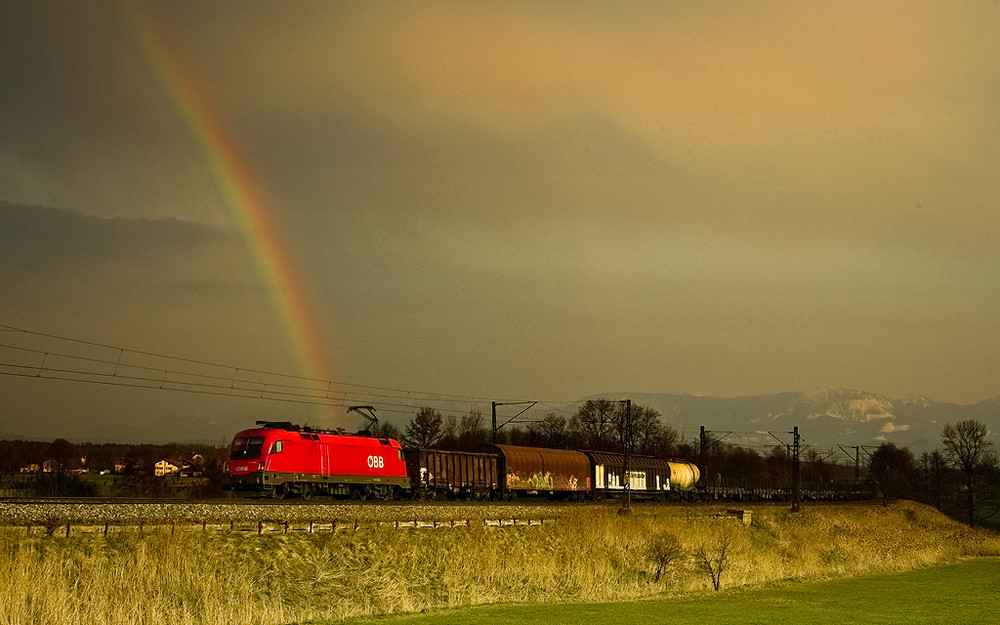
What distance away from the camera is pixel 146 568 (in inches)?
1147

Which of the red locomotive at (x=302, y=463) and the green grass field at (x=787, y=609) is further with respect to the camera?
the red locomotive at (x=302, y=463)

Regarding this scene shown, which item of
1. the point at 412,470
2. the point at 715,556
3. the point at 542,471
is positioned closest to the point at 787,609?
the point at 715,556

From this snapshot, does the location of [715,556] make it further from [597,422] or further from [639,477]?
[597,422]

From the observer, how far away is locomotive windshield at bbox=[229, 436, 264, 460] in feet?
172

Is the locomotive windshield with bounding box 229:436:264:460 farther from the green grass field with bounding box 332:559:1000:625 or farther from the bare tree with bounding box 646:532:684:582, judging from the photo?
the green grass field with bounding box 332:559:1000:625

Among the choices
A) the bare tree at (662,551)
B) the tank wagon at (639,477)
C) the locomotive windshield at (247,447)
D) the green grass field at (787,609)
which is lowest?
the green grass field at (787,609)

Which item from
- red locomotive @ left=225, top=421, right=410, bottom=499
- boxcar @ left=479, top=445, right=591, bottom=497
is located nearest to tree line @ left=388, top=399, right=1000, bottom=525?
boxcar @ left=479, top=445, right=591, bottom=497

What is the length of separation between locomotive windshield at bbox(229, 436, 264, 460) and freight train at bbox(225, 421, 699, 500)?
0.06 metres

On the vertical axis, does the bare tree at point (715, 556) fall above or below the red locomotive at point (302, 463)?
below

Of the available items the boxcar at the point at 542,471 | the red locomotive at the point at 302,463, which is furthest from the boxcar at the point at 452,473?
the red locomotive at the point at 302,463

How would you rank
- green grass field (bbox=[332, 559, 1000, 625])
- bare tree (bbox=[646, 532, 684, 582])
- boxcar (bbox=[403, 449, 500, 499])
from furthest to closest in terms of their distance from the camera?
1. boxcar (bbox=[403, 449, 500, 499])
2. bare tree (bbox=[646, 532, 684, 582])
3. green grass field (bbox=[332, 559, 1000, 625])

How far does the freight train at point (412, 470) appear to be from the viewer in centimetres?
5253

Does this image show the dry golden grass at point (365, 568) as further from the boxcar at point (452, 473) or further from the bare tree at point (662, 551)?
the boxcar at point (452, 473)

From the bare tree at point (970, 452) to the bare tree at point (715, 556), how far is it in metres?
109
